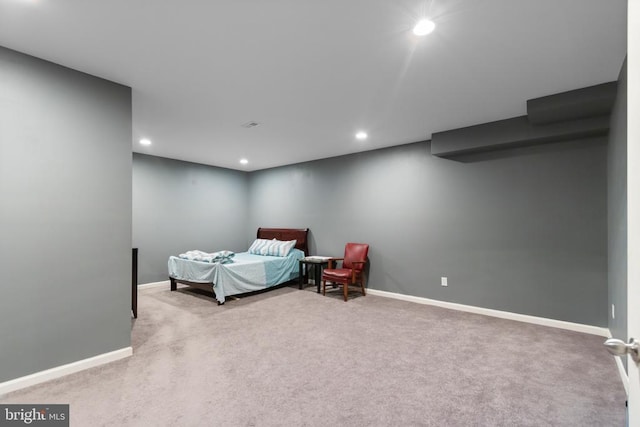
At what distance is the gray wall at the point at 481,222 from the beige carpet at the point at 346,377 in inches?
18.8

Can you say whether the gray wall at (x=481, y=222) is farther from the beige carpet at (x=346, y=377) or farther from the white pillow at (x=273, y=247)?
the white pillow at (x=273, y=247)

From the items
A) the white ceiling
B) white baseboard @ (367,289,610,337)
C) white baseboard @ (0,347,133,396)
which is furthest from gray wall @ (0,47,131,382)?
white baseboard @ (367,289,610,337)

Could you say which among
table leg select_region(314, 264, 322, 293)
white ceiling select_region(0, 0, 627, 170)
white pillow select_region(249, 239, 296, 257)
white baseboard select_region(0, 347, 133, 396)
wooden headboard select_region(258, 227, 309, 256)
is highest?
white ceiling select_region(0, 0, 627, 170)

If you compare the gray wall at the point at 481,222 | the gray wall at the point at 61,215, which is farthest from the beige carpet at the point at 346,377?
the gray wall at the point at 481,222

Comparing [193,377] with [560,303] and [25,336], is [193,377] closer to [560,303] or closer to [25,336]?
[25,336]

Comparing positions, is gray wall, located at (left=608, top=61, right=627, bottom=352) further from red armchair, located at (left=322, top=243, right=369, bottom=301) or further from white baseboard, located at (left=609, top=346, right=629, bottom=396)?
red armchair, located at (left=322, top=243, right=369, bottom=301)

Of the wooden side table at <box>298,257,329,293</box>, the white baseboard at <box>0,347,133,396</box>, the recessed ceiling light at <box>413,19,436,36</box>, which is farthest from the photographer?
the wooden side table at <box>298,257,329,293</box>

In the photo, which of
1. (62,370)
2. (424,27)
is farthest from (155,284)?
(424,27)

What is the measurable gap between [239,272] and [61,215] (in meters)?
2.66

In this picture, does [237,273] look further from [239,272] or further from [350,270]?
[350,270]

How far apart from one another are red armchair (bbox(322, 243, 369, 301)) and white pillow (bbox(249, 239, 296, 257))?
926mm

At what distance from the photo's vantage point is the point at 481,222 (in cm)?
405

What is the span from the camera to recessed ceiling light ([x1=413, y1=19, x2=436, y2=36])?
1941 millimetres

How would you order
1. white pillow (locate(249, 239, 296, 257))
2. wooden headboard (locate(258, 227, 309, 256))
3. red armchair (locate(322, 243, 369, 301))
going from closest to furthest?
1. red armchair (locate(322, 243, 369, 301))
2. white pillow (locate(249, 239, 296, 257))
3. wooden headboard (locate(258, 227, 309, 256))
